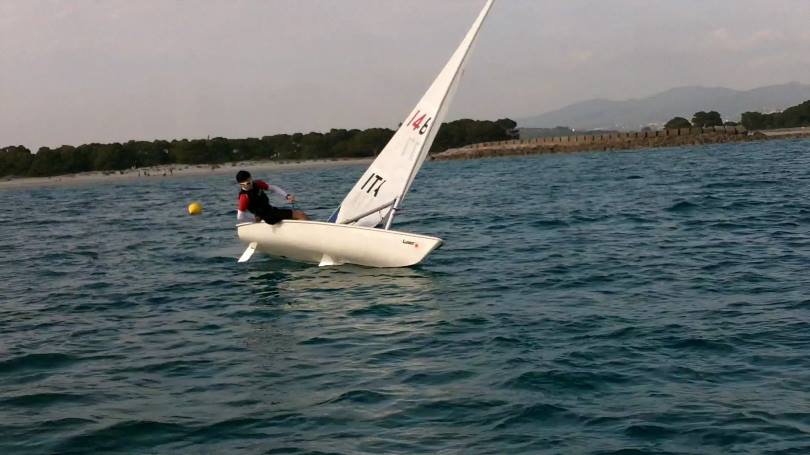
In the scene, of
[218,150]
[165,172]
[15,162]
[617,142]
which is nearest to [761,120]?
[617,142]

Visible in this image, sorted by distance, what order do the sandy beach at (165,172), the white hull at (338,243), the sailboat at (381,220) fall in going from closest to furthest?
the white hull at (338,243)
the sailboat at (381,220)
the sandy beach at (165,172)

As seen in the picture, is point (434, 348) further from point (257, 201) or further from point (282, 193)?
point (282, 193)

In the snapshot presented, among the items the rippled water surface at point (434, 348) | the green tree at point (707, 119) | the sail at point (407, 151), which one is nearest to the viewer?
the rippled water surface at point (434, 348)

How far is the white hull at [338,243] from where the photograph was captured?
1469 cm

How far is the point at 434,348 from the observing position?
31.6ft

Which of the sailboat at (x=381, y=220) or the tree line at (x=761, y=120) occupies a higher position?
the tree line at (x=761, y=120)

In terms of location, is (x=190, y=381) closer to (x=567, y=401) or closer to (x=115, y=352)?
(x=115, y=352)

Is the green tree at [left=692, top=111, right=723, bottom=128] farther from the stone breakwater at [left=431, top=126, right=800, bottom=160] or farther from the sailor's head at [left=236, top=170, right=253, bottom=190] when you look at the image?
the sailor's head at [left=236, top=170, right=253, bottom=190]

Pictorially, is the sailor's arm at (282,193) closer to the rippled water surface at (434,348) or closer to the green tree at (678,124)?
the rippled water surface at (434,348)

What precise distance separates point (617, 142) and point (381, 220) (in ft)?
273

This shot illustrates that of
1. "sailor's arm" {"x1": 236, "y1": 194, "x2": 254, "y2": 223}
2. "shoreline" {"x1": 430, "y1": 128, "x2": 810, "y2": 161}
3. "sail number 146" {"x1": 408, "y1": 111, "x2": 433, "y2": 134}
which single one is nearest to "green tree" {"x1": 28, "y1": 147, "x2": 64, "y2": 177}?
"shoreline" {"x1": 430, "y1": 128, "x2": 810, "y2": 161}

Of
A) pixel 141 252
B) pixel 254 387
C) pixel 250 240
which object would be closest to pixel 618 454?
pixel 254 387

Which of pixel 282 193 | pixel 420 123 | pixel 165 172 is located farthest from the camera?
pixel 165 172

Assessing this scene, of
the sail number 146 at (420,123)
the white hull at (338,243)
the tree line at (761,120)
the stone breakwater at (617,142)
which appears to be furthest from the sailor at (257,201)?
the tree line at (761,120)
